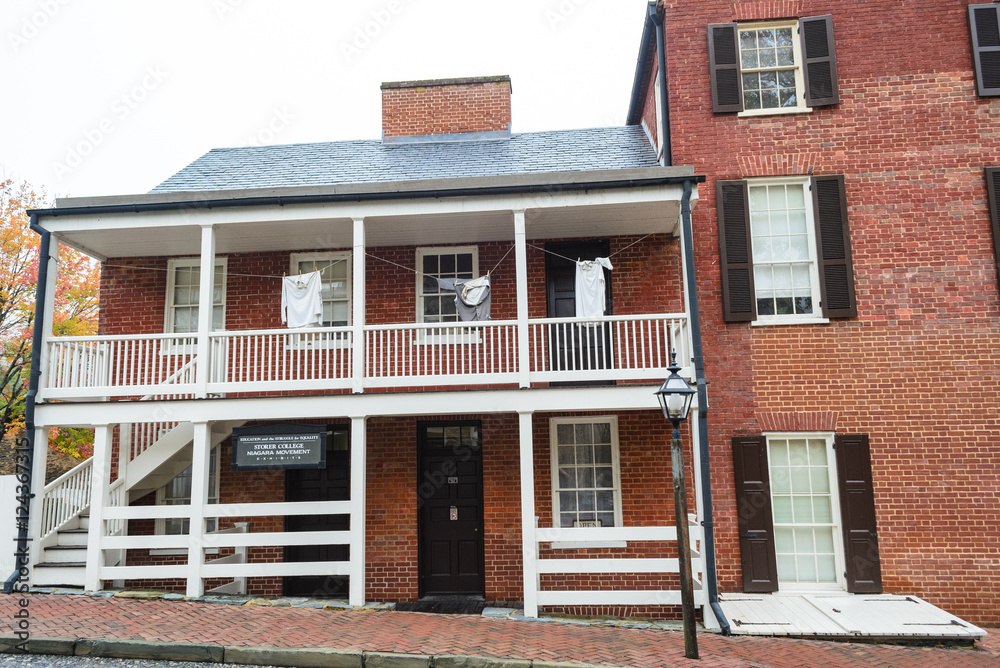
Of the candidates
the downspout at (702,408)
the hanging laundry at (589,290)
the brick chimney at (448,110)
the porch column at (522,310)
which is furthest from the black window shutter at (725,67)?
the brick chimney at (448,110)

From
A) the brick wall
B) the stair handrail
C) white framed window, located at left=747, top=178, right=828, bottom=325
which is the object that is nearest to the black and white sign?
the stair handrail

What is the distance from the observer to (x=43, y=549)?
32.6ft

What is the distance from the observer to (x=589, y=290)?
1023 cm

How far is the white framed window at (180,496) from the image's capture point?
11.4 m

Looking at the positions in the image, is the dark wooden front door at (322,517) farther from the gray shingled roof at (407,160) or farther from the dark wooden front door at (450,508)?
the gray shingled roof at (407,160)

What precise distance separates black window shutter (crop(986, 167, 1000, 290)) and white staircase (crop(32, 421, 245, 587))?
11.6 metres

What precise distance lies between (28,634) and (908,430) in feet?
36.4

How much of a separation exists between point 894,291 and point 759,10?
188 inches

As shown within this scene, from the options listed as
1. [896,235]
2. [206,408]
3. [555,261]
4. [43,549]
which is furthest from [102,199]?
[896,235]

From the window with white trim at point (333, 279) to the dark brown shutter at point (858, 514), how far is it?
775 cm

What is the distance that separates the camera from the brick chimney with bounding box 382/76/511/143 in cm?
1416

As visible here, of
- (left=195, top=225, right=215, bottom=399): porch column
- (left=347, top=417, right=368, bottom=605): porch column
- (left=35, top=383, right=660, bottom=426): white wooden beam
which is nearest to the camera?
(left=347, top=417, right=368, bottom=605): porch column

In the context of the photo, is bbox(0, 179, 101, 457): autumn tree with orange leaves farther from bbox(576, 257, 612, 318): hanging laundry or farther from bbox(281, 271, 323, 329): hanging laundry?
bbox(576, 257, 612, 318): hanging laundry

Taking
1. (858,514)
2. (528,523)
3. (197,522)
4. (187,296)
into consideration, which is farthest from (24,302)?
(858,514)
